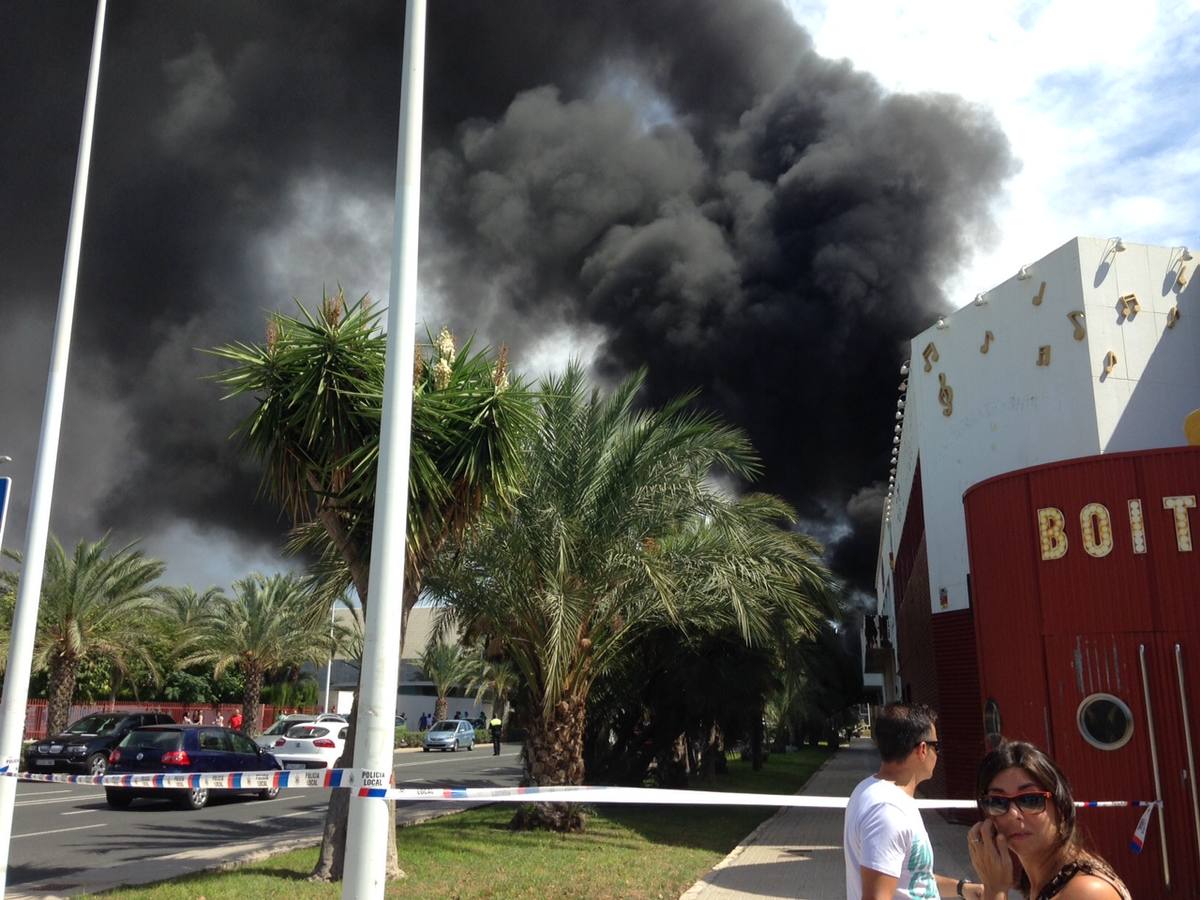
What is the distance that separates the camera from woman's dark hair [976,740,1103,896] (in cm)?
229

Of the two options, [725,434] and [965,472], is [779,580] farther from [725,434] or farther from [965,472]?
[965,472]

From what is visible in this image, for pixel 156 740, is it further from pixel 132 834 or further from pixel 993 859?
pixel 993 859

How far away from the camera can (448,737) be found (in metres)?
40.7

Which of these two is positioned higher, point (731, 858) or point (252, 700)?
point (252, 700)

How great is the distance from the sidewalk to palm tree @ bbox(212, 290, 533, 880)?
3.60 m

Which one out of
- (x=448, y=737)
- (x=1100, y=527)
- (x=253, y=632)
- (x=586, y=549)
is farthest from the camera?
(x=448, y=737)

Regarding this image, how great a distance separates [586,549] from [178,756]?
831cm

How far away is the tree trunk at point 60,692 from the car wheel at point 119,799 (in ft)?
42.8

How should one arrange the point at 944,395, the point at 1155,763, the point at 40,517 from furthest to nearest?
the point at 944,395 → the point at 1155,763 → the point at 40,517

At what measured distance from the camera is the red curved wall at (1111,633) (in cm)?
955

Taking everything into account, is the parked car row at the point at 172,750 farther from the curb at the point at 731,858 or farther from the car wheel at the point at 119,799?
the curb at the point at 731,858

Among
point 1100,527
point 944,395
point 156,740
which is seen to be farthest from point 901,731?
point 944,395

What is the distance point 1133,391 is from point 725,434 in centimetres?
684

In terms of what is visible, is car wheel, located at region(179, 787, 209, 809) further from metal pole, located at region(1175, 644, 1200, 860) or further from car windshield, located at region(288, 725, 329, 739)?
metal pole, located at region(1175, 644, 1200, 860)
